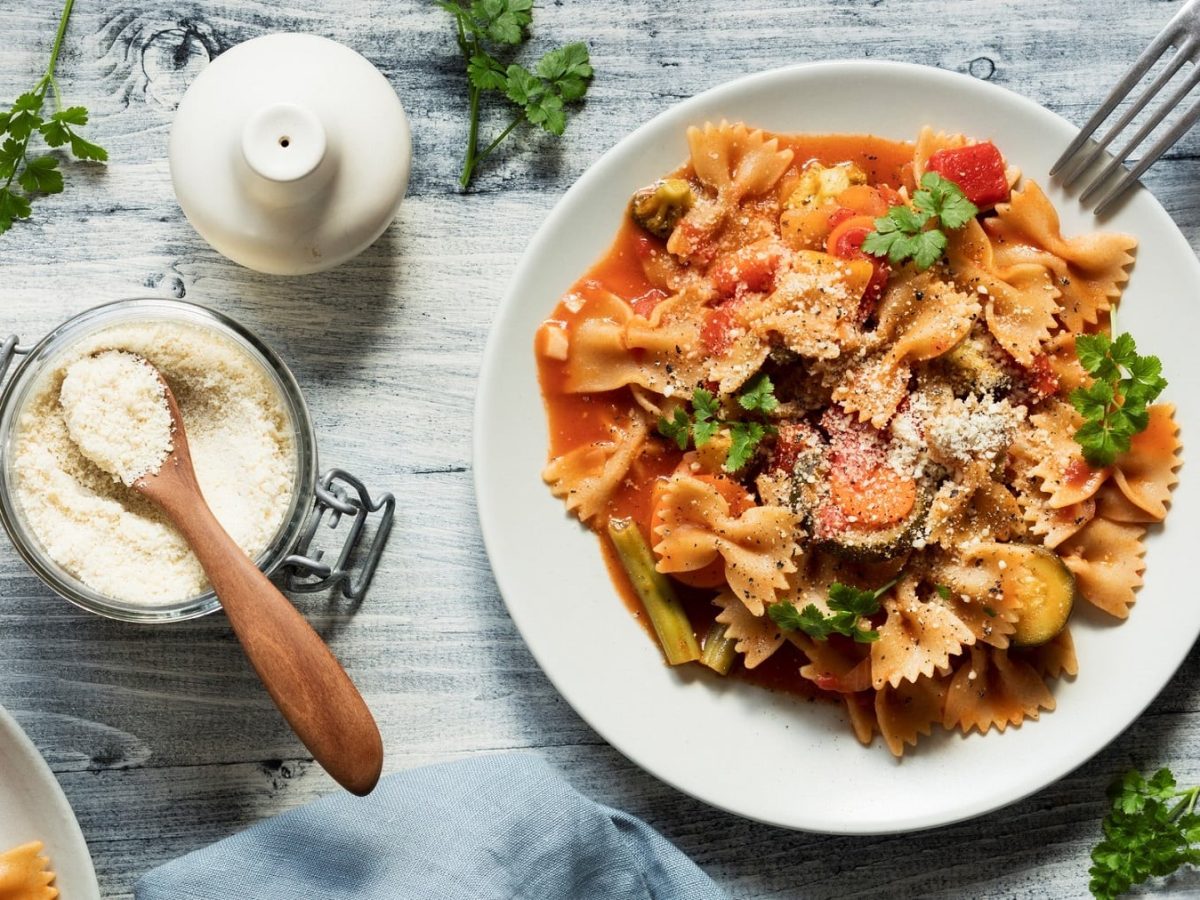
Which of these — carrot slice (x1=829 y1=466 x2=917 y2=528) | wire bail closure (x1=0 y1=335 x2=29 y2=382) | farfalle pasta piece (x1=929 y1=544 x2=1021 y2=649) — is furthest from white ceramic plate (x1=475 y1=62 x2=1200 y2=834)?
wire bail closure (x1=0 y1=335 x2=29 y2=382)

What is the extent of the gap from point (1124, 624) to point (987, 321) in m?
1.14

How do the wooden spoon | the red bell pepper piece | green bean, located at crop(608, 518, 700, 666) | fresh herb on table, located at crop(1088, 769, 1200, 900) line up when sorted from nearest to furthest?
the wooden spoon → the red bell pepper piece → green bean, located at crop(608, 518, 700, 666) → fresh herb on table, located at crop(1088, 769, 1200, 900)

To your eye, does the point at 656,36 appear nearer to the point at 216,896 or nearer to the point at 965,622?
the point at 965,622

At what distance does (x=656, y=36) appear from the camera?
3.99m

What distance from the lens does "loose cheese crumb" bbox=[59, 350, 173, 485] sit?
3.45 metres

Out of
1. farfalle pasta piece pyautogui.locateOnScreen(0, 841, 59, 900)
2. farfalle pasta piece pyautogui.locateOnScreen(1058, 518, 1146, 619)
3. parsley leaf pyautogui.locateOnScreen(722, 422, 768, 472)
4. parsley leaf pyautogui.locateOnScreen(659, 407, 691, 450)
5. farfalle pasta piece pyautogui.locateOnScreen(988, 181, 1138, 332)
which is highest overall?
farfalle pasta piece pyautogui.locateOnScreen(988, 181, 1138, 332)

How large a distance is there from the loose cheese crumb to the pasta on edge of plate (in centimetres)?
129

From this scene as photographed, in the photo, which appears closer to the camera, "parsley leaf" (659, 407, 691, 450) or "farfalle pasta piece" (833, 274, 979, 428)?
"farfalle pasta piece" (833, 274, 979, 428)

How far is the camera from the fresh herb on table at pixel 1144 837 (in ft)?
12.6

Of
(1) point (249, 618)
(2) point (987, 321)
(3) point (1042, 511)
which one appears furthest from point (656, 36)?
(1) point (249, 618)

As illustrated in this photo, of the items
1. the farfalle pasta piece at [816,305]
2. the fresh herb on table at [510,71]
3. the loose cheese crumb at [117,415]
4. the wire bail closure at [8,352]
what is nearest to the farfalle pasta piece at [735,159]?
the farfalle pasta piece at [816,305]

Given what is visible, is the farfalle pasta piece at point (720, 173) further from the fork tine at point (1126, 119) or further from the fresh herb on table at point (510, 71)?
the fork tine at point (1126, 119)

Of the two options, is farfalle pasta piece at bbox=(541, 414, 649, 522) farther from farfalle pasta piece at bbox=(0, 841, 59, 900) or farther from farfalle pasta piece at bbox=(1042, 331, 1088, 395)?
farfalle pasta piece at bbox=(0, 841, 59, 900)

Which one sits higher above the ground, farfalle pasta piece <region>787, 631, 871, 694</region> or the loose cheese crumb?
farfalle pasta piece <region>787, 631, 871, 694</region>
